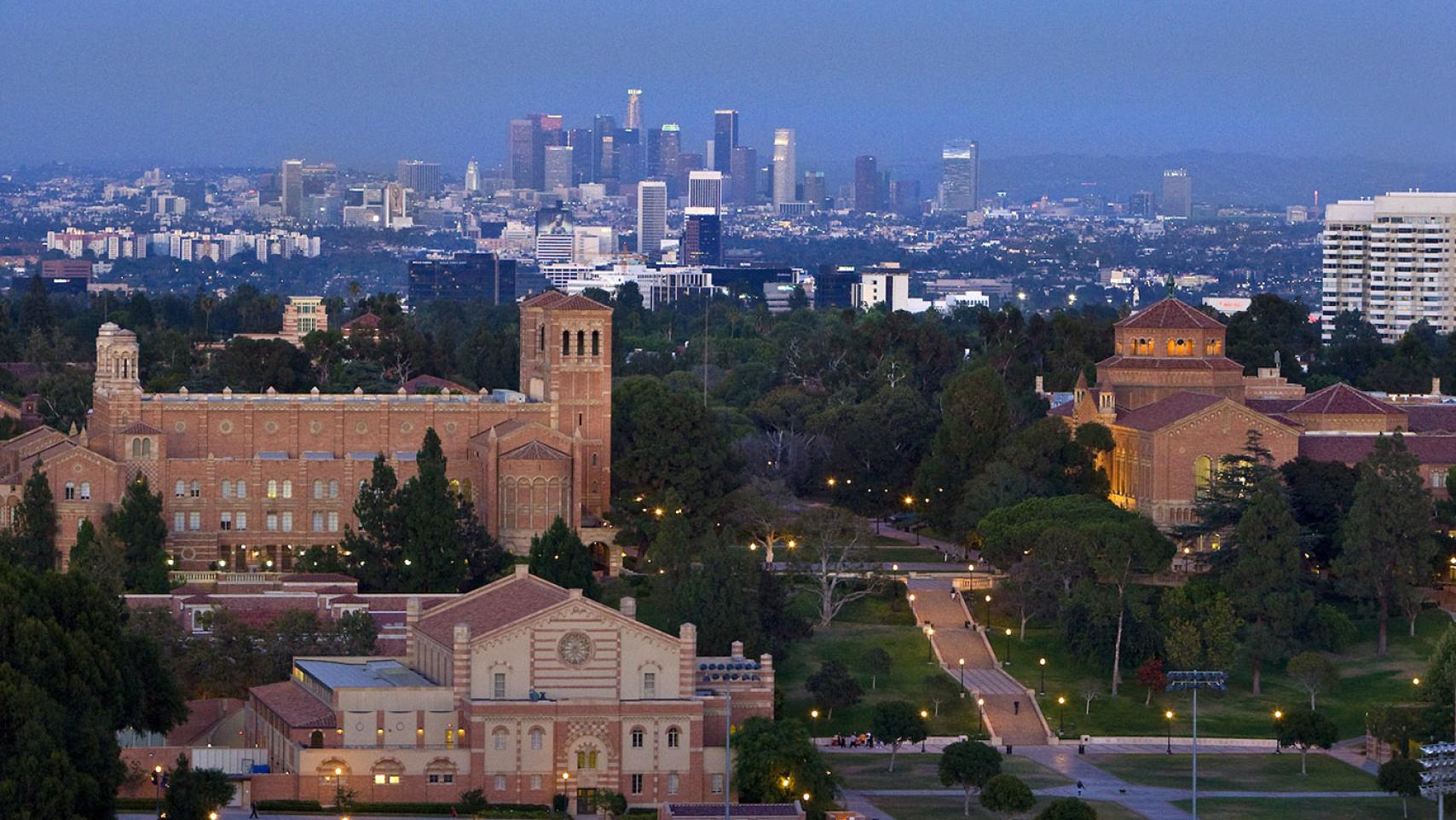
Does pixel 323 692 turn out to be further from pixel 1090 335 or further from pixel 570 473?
pixel 1090 335

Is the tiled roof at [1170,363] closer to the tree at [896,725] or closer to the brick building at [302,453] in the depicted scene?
the brick building at [302,453]

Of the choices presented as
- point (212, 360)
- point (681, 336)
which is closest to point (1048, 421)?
point (212, 360)

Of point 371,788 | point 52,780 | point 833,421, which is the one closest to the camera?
point 52,780

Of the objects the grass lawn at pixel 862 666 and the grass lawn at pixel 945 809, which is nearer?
the grass lawn at pixel 945 809

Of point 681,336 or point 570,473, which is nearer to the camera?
point 570,473

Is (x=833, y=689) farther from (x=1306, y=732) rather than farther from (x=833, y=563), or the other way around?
(x=833, y=563)

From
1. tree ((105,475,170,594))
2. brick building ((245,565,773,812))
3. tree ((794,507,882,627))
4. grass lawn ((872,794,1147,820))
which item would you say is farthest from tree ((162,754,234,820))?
tree ((794,507,882,627))

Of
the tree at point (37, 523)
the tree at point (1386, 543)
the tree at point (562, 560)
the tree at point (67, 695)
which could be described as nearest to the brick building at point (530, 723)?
the tree at point (67, 695)

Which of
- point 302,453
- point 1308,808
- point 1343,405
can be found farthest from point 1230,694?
point 302,453
